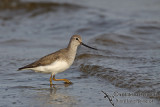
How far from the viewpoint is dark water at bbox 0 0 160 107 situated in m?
6.38

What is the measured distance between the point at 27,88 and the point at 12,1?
1215 cm

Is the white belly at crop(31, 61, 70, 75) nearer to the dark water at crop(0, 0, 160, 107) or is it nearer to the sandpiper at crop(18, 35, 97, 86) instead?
the sandpiper at crop(18, 35, 97, 86)

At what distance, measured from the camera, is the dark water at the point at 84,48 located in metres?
6.38

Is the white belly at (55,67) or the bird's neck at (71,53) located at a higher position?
the bird's neck at (71,53)

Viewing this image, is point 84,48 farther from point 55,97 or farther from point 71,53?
point 55,97

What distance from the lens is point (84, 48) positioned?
1027 cm

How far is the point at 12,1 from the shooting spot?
59.4 ft

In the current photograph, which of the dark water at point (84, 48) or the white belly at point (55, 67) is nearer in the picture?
the dark water at point (84, 48)

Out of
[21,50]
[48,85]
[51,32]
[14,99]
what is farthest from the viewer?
[51,32]

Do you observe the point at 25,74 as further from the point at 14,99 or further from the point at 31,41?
the point at 31,41

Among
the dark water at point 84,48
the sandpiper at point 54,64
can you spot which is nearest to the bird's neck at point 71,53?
the sandpiper at point 54,64

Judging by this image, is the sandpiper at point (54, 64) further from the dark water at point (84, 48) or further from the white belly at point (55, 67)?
the dark water at point (84, 48)

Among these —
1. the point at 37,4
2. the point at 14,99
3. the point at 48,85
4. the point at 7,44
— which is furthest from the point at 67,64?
the point at 37,4

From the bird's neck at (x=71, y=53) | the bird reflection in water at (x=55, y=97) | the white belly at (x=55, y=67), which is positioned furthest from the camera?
the bird's neck at (x=71, y=53)
